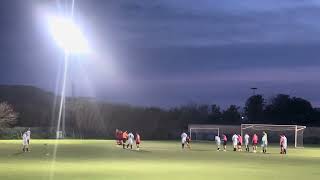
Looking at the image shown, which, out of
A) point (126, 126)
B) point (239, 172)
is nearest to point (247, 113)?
point (126, 126)

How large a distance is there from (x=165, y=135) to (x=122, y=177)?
276ft

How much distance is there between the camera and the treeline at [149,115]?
118 m

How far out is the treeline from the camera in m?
118

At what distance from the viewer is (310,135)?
94.3 meters

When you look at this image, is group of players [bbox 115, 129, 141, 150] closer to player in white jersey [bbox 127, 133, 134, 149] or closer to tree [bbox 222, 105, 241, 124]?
player in white jersey [bbox 127, 133, 134, 149]

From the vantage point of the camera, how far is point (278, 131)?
88.0 m

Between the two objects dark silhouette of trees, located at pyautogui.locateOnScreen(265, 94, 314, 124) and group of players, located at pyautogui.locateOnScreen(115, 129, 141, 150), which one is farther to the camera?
dark silhouette of trees, located at pyautogui.locateOnScreen(265, 94, 314, 124)

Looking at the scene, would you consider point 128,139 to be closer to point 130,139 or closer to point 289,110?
point 130,139

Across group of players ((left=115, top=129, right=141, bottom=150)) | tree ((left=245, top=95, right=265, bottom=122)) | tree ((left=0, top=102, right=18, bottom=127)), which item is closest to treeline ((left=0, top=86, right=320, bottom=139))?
tree ((left=245, top=95, right=265, bottom=122))

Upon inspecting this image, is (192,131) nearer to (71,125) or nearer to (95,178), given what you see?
(71,125)

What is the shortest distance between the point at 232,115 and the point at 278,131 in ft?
195

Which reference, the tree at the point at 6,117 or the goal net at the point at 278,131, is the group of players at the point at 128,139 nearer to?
the goal net at the point at 278,131

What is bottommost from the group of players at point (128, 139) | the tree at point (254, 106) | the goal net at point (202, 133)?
the group of players at point (128, 139)

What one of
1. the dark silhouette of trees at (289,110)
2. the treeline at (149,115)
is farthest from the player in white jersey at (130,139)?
the dark silhouette of trees at (289,110)
